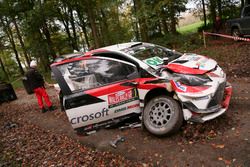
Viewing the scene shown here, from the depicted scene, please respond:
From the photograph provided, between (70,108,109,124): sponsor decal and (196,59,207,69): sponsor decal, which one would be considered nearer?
(196,59,207,69): sponsor decal

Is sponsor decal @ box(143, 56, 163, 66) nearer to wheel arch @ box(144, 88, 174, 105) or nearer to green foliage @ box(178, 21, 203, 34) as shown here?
wheel arch @ box(144, 88, 174, 105)

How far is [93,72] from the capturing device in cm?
484

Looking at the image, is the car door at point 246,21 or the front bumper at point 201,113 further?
the car door at point 246,21

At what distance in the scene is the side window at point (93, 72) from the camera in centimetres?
469

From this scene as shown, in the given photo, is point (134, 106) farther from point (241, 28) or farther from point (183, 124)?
point (241, 28)

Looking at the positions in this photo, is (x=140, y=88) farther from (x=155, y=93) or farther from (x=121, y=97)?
(x=121, y=97)

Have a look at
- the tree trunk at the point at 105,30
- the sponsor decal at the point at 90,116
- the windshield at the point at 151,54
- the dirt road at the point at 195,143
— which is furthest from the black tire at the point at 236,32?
the tree trunk at the point at 105,30

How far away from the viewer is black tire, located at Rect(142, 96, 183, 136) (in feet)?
13.5

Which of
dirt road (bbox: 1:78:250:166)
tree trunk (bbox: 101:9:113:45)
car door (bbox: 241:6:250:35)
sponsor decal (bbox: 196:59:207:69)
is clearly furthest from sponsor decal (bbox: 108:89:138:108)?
tree trunk (bbox: 101:9:113:45)

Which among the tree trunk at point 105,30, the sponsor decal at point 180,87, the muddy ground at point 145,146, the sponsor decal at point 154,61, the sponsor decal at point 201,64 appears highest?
the tree trunk at point 105,30

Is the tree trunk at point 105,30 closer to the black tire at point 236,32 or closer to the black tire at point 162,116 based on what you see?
the black tire at point 236,32

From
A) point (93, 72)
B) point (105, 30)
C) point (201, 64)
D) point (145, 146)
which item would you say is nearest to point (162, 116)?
point (145, 146)

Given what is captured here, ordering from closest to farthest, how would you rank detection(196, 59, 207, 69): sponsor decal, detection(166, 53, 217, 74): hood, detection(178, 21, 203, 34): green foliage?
detection(166, 53, 217, 74): hood < detection(196, 59, 207, 69): sponsor decal < detection(178, 21, 203, 34): green foliage

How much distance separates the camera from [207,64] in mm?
4566
